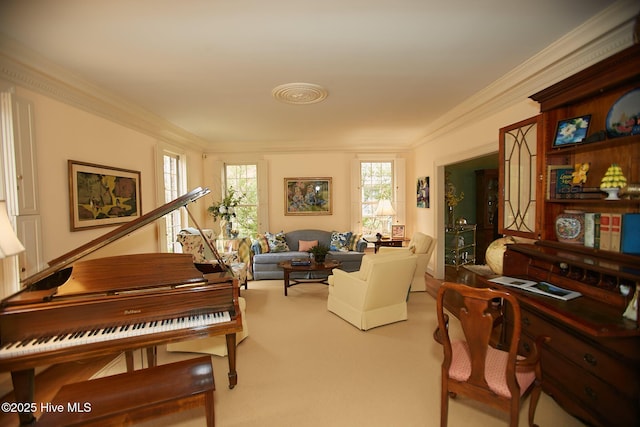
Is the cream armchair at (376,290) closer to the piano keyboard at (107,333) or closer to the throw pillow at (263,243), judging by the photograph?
the piano keyboard at (107,333)

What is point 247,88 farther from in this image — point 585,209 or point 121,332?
point 585,209

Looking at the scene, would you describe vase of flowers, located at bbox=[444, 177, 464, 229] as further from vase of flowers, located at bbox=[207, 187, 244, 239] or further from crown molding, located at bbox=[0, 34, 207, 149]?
crown molding, located at bbox=[0, 34, 207, 149]

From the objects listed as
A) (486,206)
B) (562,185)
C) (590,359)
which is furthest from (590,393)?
(486,206)

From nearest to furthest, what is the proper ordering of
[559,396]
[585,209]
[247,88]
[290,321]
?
1. [559,396]
2. [585,209]
3. [247,88]
4. [290,321]

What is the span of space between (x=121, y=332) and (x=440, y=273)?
487 centimetres

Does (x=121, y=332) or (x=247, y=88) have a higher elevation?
(x=247, y=88)

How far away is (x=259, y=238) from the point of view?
5660mm

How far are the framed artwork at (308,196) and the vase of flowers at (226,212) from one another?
1106mm

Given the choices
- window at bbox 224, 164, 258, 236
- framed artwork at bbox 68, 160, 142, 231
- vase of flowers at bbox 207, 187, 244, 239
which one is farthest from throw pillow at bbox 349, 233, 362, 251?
framed artwork at bbox 68, 160, 142, 231

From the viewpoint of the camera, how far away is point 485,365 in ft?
5.59

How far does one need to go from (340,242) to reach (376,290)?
8.74 feet

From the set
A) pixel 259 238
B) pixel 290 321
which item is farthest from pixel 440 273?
pixel 259 238

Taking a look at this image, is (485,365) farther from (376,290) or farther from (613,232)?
(376,290)

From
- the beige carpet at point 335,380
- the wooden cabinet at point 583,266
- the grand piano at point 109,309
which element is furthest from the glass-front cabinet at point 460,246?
the grand piano at point 109,309
